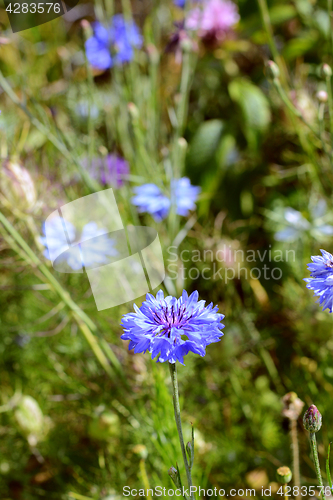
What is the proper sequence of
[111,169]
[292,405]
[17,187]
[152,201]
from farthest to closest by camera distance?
[111,169] < [152,201] < [17,187] < [292,405]

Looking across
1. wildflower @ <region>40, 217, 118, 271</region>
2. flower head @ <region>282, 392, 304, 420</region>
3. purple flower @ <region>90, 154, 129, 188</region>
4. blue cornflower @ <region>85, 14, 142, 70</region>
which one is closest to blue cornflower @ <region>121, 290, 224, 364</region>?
flower head @ <region>282, 392, 304, 420</region>

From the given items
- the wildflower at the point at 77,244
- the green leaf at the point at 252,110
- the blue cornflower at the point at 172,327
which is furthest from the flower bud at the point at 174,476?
the green leaf at the point at 252,110

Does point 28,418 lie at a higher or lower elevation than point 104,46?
lower

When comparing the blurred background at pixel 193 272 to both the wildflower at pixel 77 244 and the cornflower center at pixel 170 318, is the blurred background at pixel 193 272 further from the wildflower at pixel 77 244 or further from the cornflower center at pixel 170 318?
the cornflower center at pixel 170 318

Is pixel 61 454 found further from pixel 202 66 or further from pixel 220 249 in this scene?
pixel 202 66

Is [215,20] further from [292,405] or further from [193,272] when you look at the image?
[292,405]

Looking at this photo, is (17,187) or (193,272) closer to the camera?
(17,187)

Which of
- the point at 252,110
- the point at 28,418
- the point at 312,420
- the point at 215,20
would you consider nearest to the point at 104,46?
the point at 215,20
